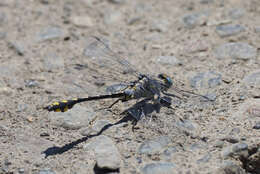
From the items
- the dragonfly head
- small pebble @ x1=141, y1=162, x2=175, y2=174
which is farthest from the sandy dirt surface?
the dragonfly head

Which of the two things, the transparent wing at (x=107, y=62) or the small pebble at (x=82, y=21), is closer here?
the transparent wing at (x=107, y=62)

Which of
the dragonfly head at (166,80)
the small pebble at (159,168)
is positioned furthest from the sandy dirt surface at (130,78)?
the dragonfly head at (166,80)

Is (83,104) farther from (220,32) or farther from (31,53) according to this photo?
(220,32)

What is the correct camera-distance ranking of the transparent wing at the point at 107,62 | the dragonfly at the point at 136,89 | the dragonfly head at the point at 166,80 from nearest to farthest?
the dragonfly at the point at 136,89, the dragonfly head at the point at 166,80, the transparent wing at the point at 107,62

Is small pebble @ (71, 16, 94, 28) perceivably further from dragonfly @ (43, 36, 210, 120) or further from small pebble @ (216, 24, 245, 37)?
small pebble @ (216, 24, 245, 37)

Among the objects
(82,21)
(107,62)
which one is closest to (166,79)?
(107,62)

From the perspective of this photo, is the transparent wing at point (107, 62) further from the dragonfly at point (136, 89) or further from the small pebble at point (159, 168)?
the small pebble at point (159, 168)

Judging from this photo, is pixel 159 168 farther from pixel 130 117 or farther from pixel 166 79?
pixel 166 79
